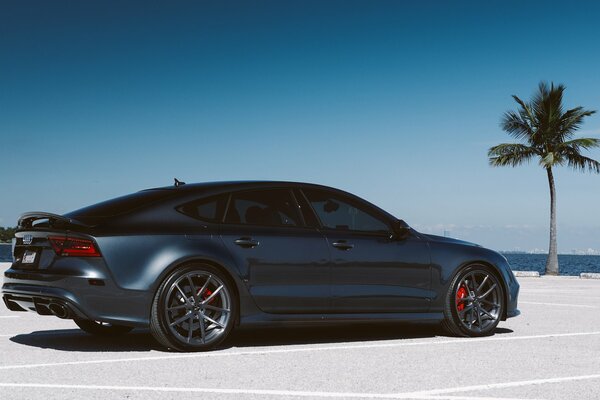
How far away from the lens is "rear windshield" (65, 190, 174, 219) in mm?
7223

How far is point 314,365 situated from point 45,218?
2690mm

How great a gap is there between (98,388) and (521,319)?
6.64 metres

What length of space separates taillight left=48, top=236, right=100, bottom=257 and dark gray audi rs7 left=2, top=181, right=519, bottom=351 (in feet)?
0.03

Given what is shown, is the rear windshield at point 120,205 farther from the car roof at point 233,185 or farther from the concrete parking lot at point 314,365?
the concrete parking lot at point 314,365

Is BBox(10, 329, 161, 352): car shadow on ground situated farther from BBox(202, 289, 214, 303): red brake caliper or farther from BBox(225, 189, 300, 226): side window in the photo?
BBox(225, 189, 300, 226): side window

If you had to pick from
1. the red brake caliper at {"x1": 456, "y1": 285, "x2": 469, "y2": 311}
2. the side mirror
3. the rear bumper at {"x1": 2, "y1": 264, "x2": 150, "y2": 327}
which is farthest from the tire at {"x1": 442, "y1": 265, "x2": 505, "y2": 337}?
the rear bumper at {"x1": 2, "y1": 264, "x2": 150, "y2": 327}

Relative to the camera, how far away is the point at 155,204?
725cm

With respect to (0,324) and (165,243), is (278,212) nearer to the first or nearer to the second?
(165,243)

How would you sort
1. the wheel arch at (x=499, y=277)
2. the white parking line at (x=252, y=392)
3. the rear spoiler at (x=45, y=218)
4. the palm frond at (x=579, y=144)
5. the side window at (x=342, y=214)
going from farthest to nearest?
1. the palm frond at (x=579, y=144)
2. the wheel arch at (x=499, y=277)
3. the side window at (x=342, y=214)
4. the rear spoiler at (x=45, y=218)
5. the white parking line at (x=252, y=392)

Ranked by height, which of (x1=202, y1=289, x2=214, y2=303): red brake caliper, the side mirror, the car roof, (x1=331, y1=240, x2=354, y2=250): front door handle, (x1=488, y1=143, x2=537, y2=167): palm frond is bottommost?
(x1=202, y1=289, x2=214, y2=303): red brake caliper

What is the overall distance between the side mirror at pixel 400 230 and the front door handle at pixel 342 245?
1.78 feet

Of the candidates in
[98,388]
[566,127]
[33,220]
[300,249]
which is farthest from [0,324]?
[566,127]

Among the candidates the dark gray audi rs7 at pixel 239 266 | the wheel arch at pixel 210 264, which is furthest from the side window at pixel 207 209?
the wheel arch at pixel 210 264

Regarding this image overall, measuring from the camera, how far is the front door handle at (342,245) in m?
7.86
